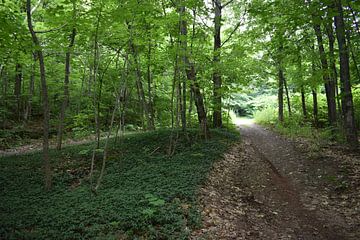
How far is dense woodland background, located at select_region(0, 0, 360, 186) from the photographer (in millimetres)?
6879

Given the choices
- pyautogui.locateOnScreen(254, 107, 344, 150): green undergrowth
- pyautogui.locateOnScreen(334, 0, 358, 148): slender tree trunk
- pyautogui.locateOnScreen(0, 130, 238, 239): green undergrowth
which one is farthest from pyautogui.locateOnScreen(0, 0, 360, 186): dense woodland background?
pyautogui.locateOnScreen(0, 130, 238, 239): green undergrowth

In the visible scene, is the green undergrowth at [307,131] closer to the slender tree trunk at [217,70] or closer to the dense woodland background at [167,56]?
the dense woodland background at [167,56]

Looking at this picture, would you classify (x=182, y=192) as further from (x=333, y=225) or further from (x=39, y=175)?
(x=39, y=175)

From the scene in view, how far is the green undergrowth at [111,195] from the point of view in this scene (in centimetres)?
461

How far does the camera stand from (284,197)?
676 cm

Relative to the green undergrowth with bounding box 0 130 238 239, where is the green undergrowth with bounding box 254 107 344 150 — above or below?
above

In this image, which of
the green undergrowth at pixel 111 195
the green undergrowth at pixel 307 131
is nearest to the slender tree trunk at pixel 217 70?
the green undergrowth at pixel 111 195

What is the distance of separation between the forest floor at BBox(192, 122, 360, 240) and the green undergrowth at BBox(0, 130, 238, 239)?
0.54 meters

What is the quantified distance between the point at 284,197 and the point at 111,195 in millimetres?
4495

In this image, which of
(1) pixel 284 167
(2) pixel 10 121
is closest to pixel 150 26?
(1) pixel 284 167

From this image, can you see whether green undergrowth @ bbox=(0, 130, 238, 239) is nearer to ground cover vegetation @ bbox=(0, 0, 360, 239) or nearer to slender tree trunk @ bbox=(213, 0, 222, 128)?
ground cover vegetation @ bbox=(0, 0, 360, 239)

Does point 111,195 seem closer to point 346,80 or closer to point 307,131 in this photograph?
point 346,80

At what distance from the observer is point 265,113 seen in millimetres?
24922

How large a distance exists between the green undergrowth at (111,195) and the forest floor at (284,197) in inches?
21.2
